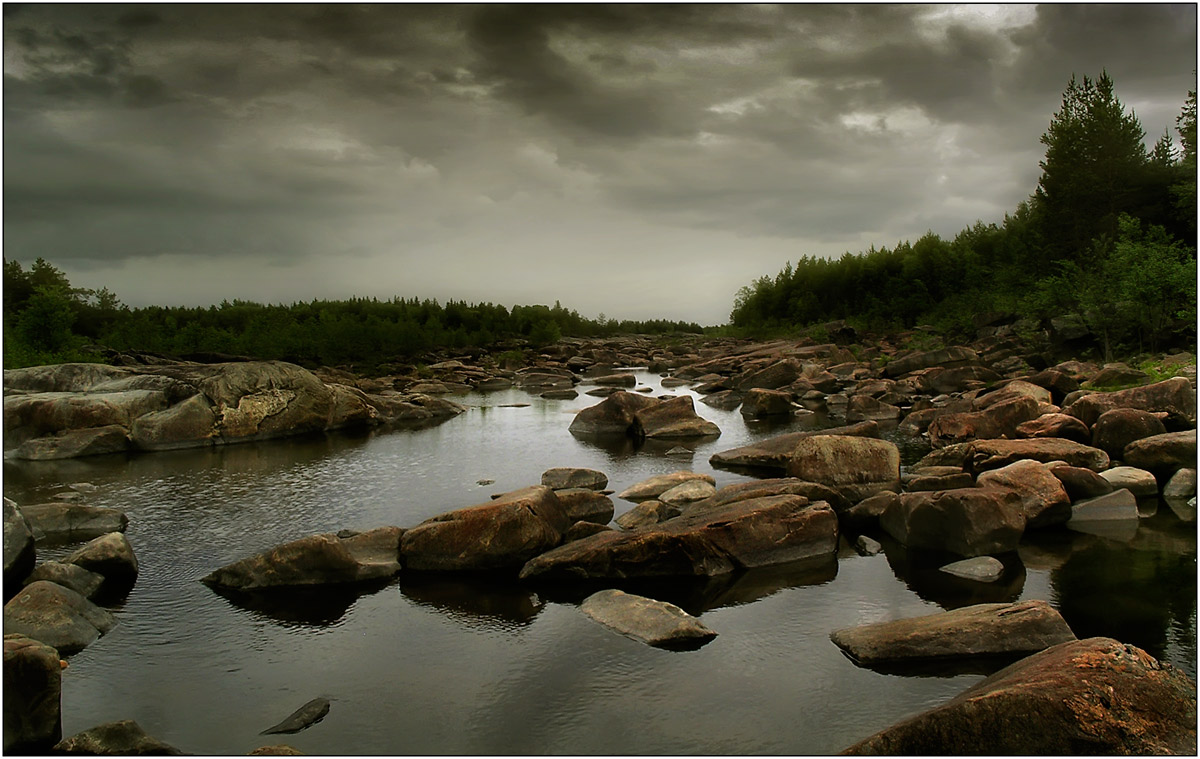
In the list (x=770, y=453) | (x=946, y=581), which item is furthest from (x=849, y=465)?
(x=946, y=581)

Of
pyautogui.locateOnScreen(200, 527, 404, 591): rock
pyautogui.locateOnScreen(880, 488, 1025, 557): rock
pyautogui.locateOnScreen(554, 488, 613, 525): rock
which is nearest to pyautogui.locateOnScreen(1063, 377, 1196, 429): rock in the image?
pyautogui.locateOnScreen(880, 488, 1025, 557): rock

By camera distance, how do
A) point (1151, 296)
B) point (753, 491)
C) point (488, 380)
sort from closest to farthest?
point (753, 491), point (1151, 296), point (488, 380)

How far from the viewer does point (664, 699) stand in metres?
6.54

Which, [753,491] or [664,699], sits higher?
[753,491]

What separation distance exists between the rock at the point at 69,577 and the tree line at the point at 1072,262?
89.4ft

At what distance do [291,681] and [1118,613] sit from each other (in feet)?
29.7

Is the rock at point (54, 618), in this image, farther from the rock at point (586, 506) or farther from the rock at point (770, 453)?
the rock at point (770, 453)

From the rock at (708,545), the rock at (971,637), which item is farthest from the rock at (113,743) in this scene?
the rock at (971,637)

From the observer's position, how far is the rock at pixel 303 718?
6.15 metres

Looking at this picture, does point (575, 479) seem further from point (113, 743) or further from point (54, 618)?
point (113, 743)

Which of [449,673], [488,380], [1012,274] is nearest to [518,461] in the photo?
[449,673]

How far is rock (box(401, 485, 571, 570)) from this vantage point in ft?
32.8

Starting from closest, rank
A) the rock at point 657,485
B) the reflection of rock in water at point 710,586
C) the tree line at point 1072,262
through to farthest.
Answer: the reflection of rock in water at point 710,586
the rock at point 657,485
the tree line at point 1072,262

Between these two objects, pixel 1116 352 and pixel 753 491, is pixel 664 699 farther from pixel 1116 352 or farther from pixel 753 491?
pixel 1116 352
